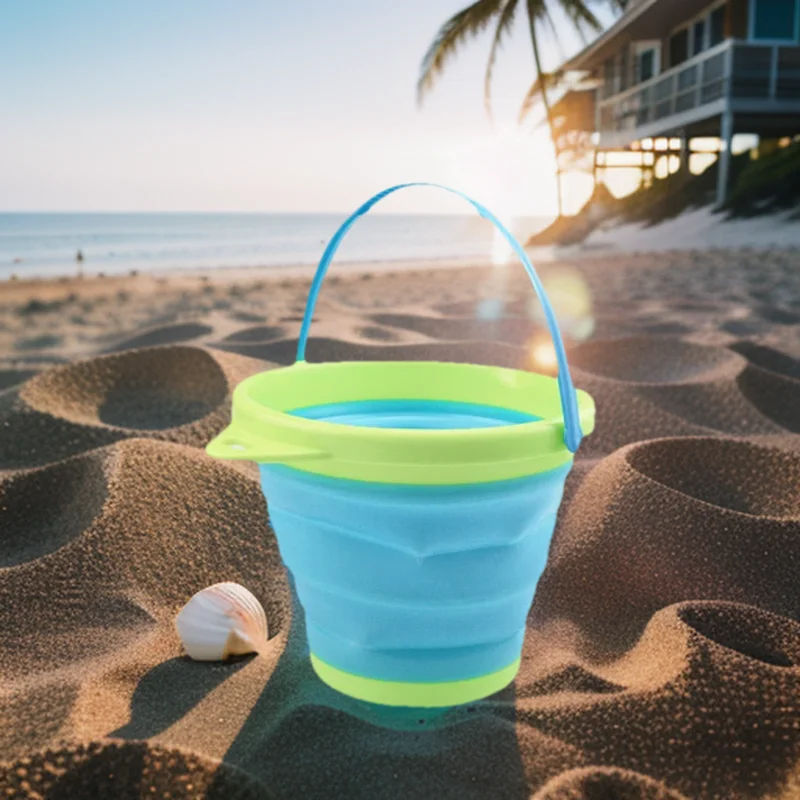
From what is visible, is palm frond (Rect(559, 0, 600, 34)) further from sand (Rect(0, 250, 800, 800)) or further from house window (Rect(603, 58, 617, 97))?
sand (Rect(0, 250, 800, 800))

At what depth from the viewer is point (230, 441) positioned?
1.07 metres

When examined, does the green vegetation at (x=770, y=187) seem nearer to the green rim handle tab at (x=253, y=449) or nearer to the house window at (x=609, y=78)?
the house window at (x=609, y=78)

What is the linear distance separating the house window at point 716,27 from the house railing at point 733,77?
84cm

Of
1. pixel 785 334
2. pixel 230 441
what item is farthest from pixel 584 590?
pixel 785 334

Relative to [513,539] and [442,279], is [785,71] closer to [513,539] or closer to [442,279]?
[442,279]

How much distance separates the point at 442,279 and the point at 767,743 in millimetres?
6841

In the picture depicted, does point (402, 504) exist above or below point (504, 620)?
above

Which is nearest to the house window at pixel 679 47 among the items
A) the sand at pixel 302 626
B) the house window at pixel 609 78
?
the house window at pixel 609 78

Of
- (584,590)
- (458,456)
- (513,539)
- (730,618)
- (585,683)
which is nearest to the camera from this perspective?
(458,456)

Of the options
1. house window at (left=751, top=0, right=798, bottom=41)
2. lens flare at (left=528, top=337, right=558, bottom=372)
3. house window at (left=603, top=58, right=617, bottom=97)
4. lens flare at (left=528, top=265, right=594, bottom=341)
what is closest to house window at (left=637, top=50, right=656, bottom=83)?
house window at (left=603, top=58, right=617, bottom=97)

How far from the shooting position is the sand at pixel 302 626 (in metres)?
0.96

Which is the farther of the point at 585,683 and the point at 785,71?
the point at 785,71

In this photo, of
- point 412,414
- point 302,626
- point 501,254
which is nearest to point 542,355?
point 412,414

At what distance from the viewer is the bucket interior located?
1446 millimetres
